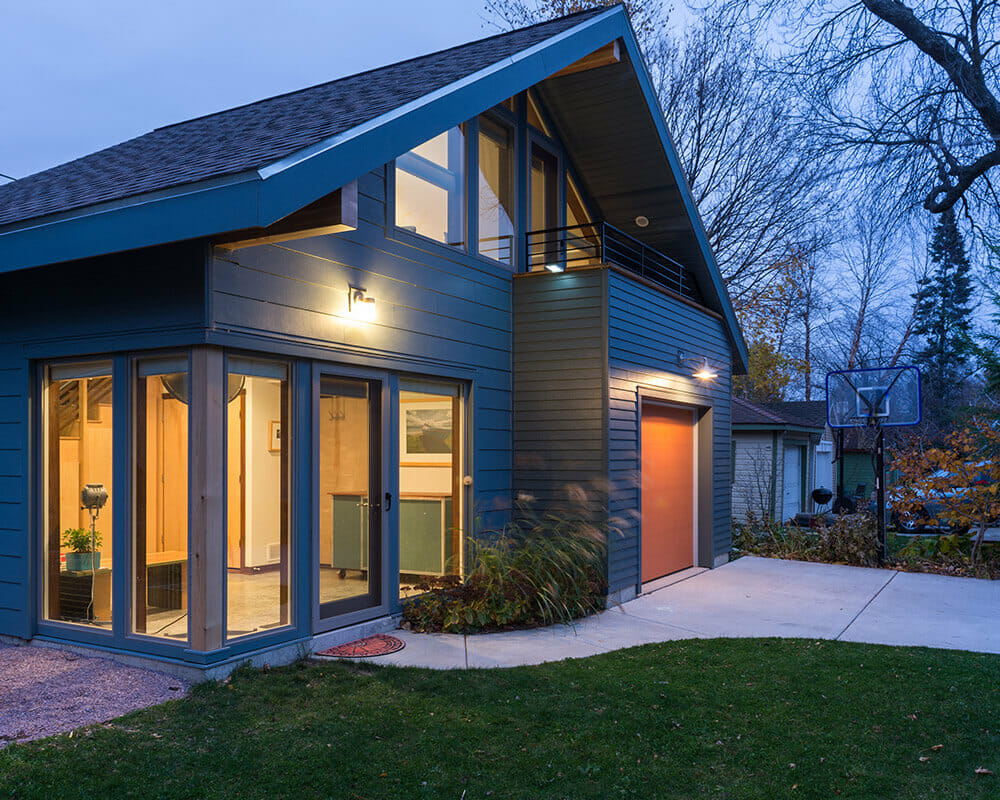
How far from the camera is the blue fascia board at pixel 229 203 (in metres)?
4.41

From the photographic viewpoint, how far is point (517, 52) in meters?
6.94

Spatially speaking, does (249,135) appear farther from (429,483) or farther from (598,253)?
(598,253)

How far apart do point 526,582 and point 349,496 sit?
180 cm

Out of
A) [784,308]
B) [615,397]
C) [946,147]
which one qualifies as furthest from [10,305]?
[784,308]

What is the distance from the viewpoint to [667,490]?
1015cm

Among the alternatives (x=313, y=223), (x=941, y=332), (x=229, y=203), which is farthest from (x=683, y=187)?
(x=941, y=332)

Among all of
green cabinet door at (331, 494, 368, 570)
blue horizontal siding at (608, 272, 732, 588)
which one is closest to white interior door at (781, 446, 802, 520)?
blue horizontal siding at (608, 272, 732, 588)

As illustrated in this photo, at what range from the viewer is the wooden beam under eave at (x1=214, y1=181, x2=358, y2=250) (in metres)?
4.93

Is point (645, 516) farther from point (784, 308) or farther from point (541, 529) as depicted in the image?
point (784, 308)

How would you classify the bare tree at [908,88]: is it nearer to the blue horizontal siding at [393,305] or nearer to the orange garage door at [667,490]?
the orange garage door at [667,490]

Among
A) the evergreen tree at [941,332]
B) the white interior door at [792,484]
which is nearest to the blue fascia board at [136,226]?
the white interior door at [792,484]

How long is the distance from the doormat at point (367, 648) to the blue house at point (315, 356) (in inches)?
4.7

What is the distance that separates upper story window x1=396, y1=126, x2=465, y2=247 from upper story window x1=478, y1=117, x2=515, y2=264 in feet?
1.29

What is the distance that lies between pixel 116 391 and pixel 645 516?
5860 mm
